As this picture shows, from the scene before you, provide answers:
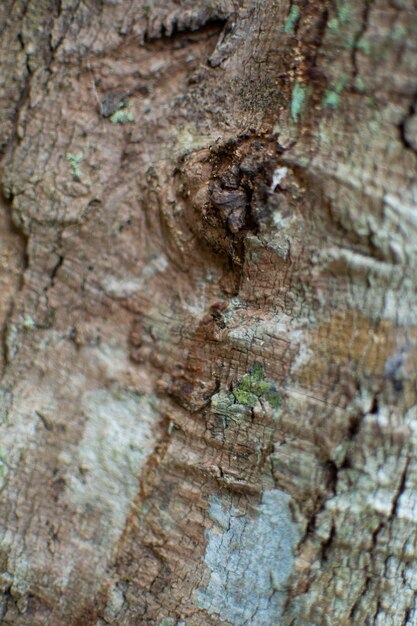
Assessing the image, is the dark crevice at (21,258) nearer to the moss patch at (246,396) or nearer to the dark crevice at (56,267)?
the dark crevice at (56,267)

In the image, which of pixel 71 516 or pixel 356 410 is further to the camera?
pixel 71 516

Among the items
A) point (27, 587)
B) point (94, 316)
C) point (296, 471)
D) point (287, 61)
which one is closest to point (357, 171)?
point (287, 61)

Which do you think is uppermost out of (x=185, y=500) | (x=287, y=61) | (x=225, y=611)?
(x=287, y=61)

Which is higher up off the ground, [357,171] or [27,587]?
[357,171]

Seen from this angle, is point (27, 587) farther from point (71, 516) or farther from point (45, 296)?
point (45, 296)

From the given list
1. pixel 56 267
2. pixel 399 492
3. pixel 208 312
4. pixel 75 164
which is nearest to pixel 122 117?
pixel 75 164

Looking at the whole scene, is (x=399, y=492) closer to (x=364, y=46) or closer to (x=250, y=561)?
(x=250, y=561)

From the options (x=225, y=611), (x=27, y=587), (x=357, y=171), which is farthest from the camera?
(x=27, y=587)

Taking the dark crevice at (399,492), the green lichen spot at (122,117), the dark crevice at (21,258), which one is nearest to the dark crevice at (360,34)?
the green lichen spot at (122,117)
